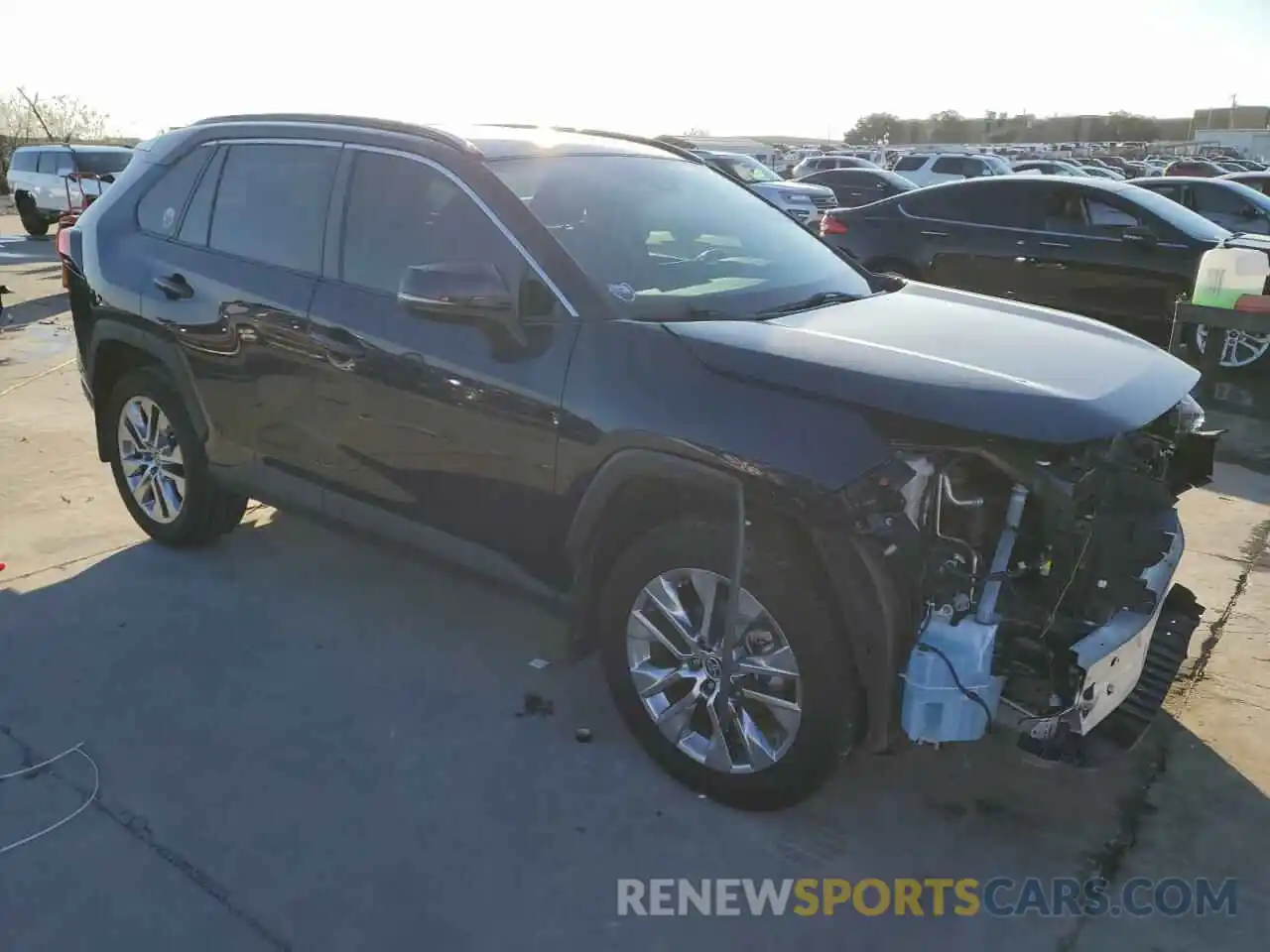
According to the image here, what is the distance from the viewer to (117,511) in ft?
17.7

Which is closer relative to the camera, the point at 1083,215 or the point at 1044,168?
the point at 1083,215

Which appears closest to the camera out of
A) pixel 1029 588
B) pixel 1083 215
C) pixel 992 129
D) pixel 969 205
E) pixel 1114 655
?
pixel 1114 655

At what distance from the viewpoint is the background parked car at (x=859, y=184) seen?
797 inches

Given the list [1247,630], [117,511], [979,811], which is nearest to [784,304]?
[979,811]

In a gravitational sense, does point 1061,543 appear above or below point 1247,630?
above

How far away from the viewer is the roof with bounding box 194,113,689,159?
363cm

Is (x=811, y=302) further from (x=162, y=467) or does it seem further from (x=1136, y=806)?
(x=162, y=467)

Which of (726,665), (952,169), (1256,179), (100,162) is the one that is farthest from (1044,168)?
(726,665)

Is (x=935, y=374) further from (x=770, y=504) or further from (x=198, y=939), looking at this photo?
(x=198, y=939)

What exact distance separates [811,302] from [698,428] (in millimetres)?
993

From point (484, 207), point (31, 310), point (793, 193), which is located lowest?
point (31, 310)

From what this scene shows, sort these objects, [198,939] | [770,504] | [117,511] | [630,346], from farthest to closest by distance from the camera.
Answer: [117,511], [630,346], [770,504], [198,939]

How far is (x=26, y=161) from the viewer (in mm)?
19734

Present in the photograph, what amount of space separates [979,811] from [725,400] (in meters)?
1.51
